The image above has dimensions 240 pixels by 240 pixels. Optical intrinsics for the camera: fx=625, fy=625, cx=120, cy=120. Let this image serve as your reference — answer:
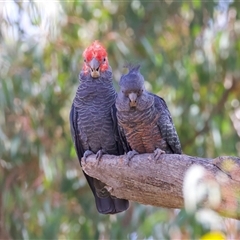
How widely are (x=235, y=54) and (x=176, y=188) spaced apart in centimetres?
219

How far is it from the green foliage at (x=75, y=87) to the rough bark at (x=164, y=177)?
133cm

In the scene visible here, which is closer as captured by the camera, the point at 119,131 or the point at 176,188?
the point at 176,188

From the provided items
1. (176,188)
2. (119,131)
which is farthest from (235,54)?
(176,188)

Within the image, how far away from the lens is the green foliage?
159 inches

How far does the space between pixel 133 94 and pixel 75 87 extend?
4.90 feet

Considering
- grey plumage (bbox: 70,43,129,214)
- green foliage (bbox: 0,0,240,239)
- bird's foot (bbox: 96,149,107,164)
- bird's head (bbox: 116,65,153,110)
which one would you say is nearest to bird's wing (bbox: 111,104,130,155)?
grey plumage (bbox: 70,43,129,214)

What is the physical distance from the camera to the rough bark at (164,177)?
2.11 meters

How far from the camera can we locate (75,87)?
412 cm

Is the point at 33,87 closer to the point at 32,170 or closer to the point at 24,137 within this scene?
the point at 24,137

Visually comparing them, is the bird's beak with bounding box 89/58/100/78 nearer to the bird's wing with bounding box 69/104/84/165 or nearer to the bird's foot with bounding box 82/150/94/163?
the bird's wing with bounding box 69/104/84/165

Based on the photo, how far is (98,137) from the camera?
9.82ft

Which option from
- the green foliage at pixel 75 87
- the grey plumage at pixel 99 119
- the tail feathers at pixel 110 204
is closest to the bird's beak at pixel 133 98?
the grey plumage at pixel 99 119

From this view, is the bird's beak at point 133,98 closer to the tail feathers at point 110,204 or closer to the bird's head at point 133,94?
the bird's head at point 133,94

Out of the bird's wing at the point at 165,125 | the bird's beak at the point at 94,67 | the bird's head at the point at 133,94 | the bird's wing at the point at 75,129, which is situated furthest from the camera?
the bird's wing at the point at 75,129
